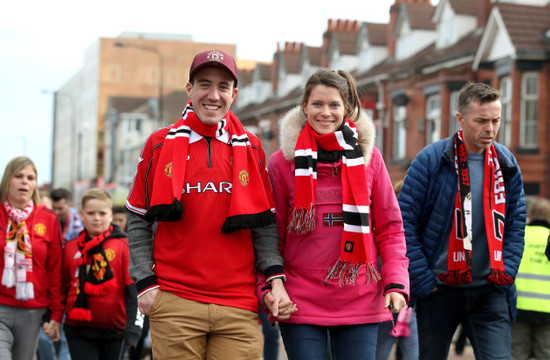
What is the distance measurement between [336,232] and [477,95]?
157 centimetres

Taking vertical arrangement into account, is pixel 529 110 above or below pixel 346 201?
above

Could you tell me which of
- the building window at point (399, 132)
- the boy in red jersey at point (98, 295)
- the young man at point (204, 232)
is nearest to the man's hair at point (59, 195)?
the boy in red jersey at point (98, 295)

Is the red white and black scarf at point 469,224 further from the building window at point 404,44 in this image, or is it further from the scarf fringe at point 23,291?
the building window at point 404,44

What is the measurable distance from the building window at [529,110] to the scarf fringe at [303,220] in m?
20.3

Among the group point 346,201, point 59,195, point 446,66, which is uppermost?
point 446,66

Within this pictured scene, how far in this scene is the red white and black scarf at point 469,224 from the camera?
5164 mm

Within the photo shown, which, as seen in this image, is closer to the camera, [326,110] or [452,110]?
[326,110]

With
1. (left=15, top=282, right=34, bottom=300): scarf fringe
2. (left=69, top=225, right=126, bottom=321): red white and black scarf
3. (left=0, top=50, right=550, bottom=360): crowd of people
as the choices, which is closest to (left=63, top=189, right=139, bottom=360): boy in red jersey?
(left=69, top=225, right=126, bottom=321): red white and black scarf

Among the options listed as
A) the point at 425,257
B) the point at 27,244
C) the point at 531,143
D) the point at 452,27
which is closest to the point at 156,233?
the point at 425,257

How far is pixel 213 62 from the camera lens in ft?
13.9

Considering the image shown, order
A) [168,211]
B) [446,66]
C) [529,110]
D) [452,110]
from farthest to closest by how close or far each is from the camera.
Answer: [446,66]
[452,110]
[529,110]
[168,211]

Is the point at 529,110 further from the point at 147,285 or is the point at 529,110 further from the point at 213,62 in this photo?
the point at 147,285

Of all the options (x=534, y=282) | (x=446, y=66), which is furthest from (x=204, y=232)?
(x=446, y=66)

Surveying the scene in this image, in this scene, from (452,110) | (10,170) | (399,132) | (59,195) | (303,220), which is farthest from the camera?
(399,132)
